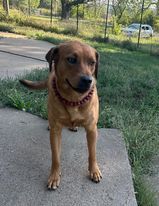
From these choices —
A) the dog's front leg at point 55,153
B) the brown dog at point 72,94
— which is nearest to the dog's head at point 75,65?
the brown dog at point 72,94

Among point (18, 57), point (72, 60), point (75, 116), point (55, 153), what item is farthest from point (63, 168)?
point (18, 57)

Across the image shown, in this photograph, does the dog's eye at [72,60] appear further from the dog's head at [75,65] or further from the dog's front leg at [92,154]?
the dog's front leg at [92,154]

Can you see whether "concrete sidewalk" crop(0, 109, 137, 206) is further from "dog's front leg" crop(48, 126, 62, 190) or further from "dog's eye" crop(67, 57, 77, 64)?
"dog's eye" crop(67, 57, 77, 64)

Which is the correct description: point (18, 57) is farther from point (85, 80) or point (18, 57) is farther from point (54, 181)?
point (85, 80)

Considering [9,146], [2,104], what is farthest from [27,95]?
[9,146]

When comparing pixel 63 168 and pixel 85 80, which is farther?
pixel 63 168

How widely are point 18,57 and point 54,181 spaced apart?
20.0 feet

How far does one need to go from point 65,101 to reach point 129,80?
12.4 feet

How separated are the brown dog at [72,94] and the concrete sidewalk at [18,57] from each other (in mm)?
3461

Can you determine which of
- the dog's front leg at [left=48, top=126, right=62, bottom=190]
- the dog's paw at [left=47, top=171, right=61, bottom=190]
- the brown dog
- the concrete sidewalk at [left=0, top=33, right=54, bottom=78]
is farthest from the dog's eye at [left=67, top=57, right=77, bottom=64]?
the concrete sidewalk at [left=0, top=33, right=54, bottom=78]

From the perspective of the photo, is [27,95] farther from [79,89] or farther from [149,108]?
[79,89]

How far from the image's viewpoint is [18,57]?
8.65 metres

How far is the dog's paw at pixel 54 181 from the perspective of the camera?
2891 millimetres

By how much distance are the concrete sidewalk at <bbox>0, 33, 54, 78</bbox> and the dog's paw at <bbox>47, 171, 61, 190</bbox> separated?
140 inches
